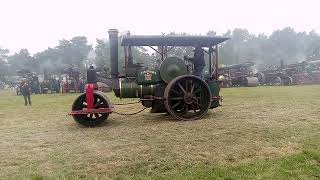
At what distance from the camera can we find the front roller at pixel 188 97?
29.7 feet

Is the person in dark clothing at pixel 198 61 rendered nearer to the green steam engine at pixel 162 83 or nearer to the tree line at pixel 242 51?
the green steam engine at pixel 162 83

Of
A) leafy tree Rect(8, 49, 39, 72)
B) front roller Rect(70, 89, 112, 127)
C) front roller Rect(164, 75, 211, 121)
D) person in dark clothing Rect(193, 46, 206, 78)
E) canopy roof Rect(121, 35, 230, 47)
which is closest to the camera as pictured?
front roller Rect(70, 89, 112, 127)

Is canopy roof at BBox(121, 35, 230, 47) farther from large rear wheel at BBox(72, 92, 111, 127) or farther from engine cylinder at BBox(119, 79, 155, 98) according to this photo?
large rear wheel at BBox(72, 92, 111, 127)

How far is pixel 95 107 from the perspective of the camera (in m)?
8.80

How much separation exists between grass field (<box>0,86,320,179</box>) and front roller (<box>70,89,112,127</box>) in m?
0.23

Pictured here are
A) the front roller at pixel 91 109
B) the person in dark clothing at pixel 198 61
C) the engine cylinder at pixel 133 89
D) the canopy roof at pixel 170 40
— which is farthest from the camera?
the person in dark clothing at pixel 198 61

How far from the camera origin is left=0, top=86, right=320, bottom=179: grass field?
5.01 metres

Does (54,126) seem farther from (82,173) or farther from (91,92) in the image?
(82,173)

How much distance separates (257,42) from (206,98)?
187ft

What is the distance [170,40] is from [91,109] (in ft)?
8.23

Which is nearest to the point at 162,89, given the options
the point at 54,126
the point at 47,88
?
the point at 54,126

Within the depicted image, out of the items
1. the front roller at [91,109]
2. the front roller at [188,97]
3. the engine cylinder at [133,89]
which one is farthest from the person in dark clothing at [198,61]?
the front roller at [91,109]

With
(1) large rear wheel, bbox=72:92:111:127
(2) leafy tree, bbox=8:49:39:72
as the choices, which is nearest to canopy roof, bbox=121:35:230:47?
(1) large rear wheel, bbox=72:92:111:127

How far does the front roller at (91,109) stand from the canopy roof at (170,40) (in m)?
1.48
